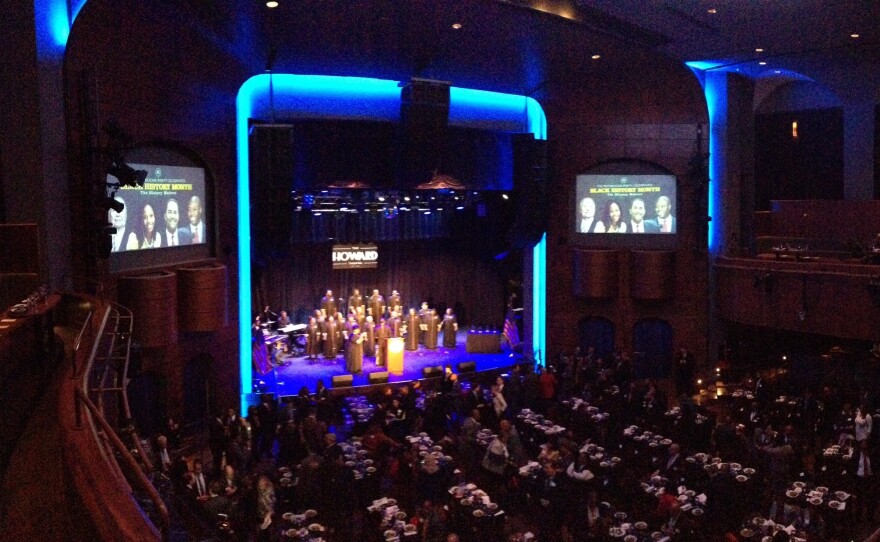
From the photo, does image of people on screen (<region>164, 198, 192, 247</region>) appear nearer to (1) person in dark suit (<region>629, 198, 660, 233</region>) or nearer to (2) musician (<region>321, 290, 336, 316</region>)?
(2) musician (<region>321, 290, 336, 316</region>)

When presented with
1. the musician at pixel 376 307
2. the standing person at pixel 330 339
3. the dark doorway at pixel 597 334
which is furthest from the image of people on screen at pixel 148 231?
the dark doorway at pixel 597 334

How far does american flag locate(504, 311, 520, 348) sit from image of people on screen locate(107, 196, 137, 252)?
35.1 ft

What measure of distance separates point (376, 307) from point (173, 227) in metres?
7.68

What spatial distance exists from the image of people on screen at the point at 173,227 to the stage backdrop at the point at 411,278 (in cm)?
650

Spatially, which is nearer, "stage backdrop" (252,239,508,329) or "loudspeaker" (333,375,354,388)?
"loudspeaker" (333,375,354,388)

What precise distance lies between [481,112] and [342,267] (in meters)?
5.56

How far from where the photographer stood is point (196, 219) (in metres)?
13.1

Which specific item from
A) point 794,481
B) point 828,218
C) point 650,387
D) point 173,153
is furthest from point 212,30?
point 828,218

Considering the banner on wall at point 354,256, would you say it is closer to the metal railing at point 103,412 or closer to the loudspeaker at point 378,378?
the loudspeaker at point 378,378

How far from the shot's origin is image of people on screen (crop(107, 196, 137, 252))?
11.1m

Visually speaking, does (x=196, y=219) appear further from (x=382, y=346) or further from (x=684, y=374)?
(x=684, y=374)

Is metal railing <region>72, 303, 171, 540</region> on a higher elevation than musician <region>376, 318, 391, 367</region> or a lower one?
higher

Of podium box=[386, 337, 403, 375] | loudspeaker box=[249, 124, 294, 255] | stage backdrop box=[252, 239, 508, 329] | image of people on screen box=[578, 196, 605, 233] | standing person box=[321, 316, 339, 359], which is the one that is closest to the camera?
loudspeaker box=[249, 124, 294, 255]

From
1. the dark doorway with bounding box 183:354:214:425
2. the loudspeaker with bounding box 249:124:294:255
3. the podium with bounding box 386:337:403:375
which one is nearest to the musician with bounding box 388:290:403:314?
the podium with bounding box 386:337:403:375
